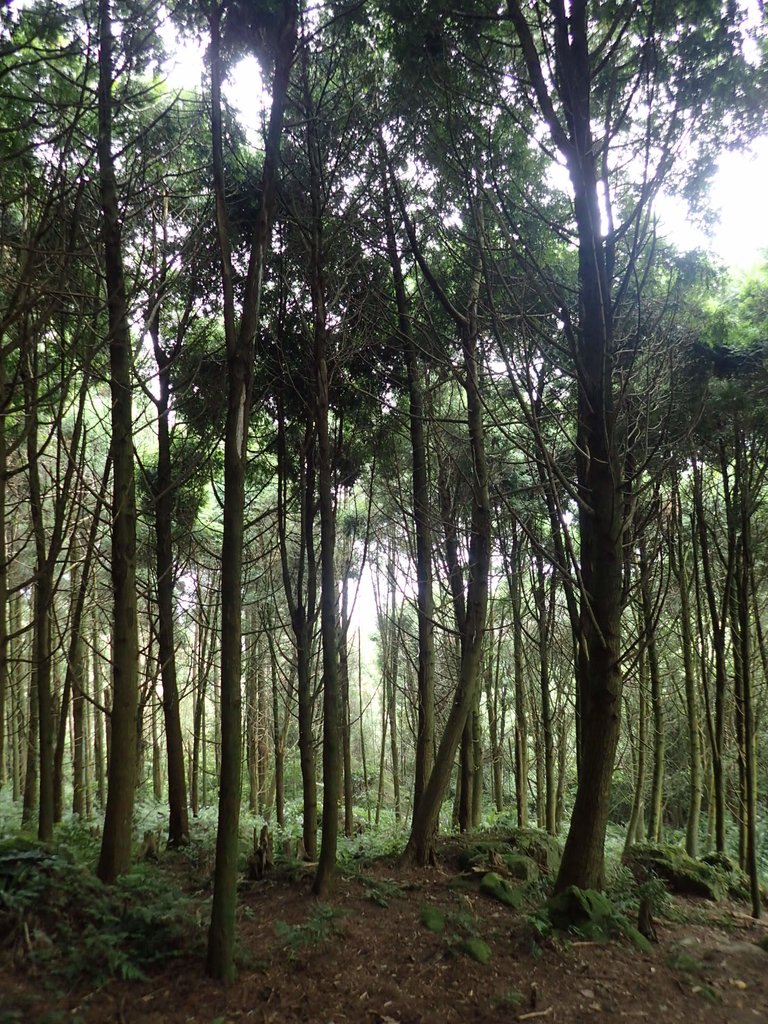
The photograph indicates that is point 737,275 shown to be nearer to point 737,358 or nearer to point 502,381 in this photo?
point 737,358

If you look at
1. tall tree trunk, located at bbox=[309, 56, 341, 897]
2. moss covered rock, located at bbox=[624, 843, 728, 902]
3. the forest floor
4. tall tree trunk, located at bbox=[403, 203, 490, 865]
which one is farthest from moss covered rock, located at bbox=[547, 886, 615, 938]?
moss covered rock, located at bbox=[624, 843, 728, 902]

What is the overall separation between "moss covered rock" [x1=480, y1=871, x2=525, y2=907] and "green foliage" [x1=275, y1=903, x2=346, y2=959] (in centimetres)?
157

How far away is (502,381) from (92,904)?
7160 millimetres

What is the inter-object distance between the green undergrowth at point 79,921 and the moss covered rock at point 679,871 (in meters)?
5.35

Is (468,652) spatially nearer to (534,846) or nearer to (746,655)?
(534,846)

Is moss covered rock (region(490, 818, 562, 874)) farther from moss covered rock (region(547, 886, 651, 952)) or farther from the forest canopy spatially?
moss covered rock (region(547, 886, 651, 952))

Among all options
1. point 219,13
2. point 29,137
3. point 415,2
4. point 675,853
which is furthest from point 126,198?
point 675,853

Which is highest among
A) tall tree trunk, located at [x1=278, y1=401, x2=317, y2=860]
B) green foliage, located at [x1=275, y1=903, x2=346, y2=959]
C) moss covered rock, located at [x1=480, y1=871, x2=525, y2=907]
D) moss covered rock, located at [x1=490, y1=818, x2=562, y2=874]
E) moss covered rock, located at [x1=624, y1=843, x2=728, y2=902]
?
tall tree trunk, located at [x1=278, y1=401, x2=317, y2=860]

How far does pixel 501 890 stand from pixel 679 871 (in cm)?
268

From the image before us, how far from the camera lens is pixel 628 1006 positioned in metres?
3.47

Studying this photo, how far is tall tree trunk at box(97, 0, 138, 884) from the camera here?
4609mm

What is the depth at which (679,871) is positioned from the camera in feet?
21.6

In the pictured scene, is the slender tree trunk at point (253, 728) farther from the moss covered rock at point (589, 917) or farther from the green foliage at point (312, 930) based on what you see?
the moss covered rock at point (589, 917)

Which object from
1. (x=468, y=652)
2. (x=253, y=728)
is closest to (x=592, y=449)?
(x=468, y=652)
